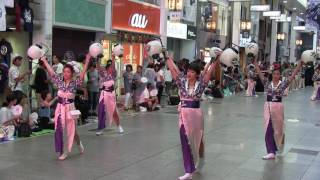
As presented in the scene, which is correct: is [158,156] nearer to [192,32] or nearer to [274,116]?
[274,116]

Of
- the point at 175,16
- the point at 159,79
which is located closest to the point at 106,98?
the point at 159,79

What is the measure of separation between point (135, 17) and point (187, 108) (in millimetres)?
14353

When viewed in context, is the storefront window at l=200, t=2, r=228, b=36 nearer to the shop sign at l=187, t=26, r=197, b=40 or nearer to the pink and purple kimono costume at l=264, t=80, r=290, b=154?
the shop sign at l=187, t=26, r=197, b=40

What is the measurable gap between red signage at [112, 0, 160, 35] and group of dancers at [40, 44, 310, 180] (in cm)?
899

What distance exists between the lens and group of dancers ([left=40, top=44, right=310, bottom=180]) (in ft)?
24.8

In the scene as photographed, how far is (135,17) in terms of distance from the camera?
21484 mm

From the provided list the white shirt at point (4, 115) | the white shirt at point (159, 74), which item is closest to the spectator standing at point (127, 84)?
the white shirt at point (159, 74)

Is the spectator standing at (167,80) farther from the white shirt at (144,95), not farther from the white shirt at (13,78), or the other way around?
the white shirt at (13,78)

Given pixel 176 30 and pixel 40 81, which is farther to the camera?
pixel 176 30

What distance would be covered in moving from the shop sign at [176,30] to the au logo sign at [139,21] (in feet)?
8.56

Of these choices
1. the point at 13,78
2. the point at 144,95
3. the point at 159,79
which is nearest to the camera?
the point at 13,78

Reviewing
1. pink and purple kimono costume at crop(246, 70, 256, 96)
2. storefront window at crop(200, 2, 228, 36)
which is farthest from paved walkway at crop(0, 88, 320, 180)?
storefront window at crop(200, 2, 228, 36)

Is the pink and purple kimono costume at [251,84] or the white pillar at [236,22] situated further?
the white pillar at [236,22]

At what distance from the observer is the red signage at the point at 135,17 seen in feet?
65.4
